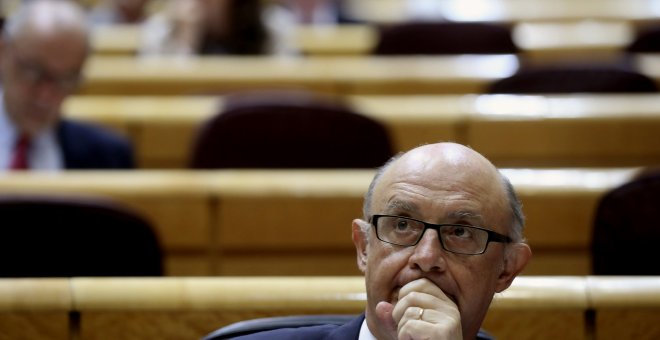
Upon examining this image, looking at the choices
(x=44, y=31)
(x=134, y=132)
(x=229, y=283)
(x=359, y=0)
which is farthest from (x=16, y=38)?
(x=359, y=0)

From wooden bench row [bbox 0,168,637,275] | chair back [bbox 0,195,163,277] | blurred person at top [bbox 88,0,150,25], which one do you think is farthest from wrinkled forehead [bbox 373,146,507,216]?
blurred person at top [bbox 88,0,150,25]

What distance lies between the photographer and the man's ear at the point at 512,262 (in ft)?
2.97

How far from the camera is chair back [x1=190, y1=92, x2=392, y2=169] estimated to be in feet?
5.78

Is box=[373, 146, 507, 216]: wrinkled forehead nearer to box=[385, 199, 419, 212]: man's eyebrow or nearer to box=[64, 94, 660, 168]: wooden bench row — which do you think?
box=[385, 199, 419, 212]: man's eyebrow

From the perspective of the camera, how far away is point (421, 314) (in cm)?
82

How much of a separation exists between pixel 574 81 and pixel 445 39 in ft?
2.27

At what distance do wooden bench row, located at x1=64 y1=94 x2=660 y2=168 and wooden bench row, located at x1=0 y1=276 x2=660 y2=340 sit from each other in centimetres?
82

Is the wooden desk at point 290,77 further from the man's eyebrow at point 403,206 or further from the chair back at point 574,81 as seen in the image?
the man's eyebrow at point 403,206

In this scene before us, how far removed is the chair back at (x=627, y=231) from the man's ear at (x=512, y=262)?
0.42m

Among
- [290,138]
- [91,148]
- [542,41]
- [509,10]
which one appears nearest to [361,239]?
[290,138]

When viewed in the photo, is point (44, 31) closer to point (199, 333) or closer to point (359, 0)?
point (199, 333)

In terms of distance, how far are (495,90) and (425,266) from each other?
1379 mm

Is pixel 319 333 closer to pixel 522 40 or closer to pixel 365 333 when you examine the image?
pixel 365 333

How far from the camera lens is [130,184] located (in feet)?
4.80
